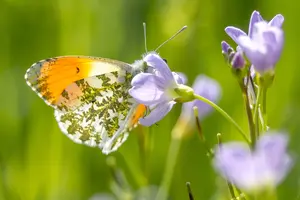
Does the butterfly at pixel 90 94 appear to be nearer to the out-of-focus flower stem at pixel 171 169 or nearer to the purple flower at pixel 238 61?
the out-of-focus flower stem at pixel 171 169

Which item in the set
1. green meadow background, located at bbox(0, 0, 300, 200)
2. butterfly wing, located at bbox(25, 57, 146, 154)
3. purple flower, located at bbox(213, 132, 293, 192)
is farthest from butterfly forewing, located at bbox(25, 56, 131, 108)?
purple flower, located at bbox(213, 132, 293, 192)

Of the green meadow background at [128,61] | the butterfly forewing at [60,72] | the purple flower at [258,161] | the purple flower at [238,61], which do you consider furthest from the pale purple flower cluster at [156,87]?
the green meadow background at [128,61]

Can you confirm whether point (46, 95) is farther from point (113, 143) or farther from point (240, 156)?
point (240, 156)

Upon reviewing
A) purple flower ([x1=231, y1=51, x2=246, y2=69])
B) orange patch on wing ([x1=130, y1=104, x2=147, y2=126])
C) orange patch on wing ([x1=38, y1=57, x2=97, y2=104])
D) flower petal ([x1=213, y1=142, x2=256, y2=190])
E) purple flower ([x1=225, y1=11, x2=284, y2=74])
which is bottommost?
orange patch on wing ([x1=130, y1=104, x2=147, y2=126])

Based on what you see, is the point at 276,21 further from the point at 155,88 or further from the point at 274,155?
the point at 274,155

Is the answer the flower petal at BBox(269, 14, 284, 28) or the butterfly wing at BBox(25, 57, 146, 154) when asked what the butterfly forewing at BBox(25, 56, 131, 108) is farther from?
the flower petal at BBox(269, 14, 284, 28)

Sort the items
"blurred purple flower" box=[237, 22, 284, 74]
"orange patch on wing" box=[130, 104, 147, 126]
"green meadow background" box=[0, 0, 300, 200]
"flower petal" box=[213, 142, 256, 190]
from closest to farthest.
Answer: "flower petal" box=[213, 142, 256, 190] → "blurred purple flower" box=[237, 22, 284, 74] → "orange patch on wing" box=[130, 104, 147, 126] → "green meadow background" box=[0, 0, 300, 200]

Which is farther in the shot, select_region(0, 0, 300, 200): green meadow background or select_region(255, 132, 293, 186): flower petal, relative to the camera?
select_region(0, 0, 300, 200): green meadow background
